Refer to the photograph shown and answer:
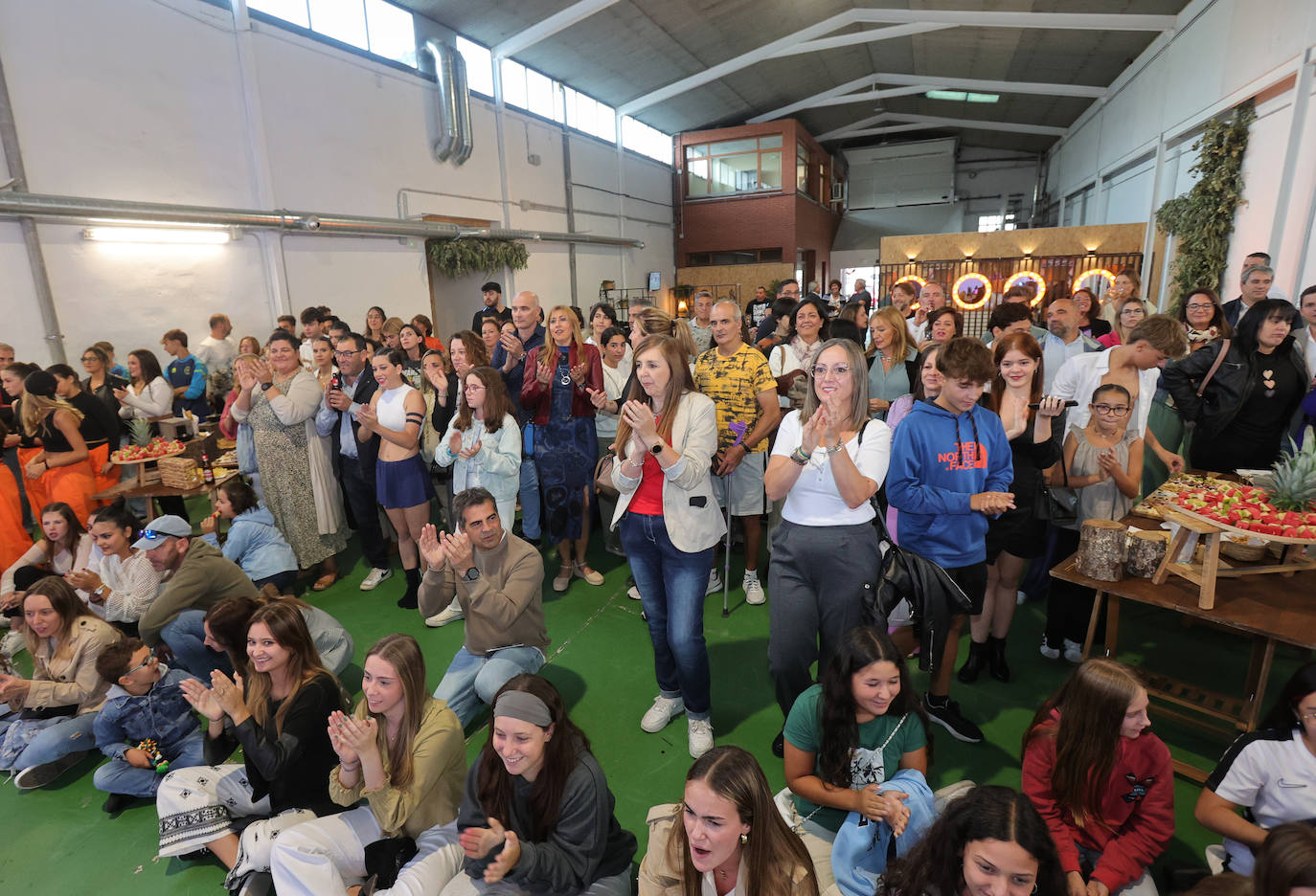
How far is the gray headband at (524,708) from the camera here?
6.35 ft

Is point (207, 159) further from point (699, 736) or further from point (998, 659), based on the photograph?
point (998, 659)

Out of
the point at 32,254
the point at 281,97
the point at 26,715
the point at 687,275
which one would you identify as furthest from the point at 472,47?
the point at 26,715

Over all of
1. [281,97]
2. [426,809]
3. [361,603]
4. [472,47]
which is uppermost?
[472,47]

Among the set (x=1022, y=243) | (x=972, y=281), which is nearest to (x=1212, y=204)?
(x=972, y=281)

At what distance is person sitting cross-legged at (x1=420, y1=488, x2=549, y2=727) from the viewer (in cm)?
297

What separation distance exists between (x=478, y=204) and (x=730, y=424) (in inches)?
406

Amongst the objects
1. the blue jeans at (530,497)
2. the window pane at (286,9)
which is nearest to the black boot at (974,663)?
the blue jeans at (530,497)

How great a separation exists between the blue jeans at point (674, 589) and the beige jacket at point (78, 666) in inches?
106

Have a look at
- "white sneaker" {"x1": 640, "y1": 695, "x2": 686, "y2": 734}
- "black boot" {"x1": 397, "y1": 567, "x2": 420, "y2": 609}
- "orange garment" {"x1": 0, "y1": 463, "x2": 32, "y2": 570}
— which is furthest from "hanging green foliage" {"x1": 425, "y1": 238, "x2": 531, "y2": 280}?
"white sneaker" {"x1": 640, "y1": 695, "x2": 686, "y2": 734}

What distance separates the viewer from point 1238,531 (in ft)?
8.17

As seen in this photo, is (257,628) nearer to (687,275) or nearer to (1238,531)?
(1238,531)

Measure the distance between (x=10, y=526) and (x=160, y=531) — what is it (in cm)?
236

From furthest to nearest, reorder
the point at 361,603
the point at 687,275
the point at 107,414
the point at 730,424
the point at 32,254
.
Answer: the point at 687,275, the point at 32,254, the point at 107,414, the point at 361,603, the point at 730,424

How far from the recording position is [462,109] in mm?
11289
